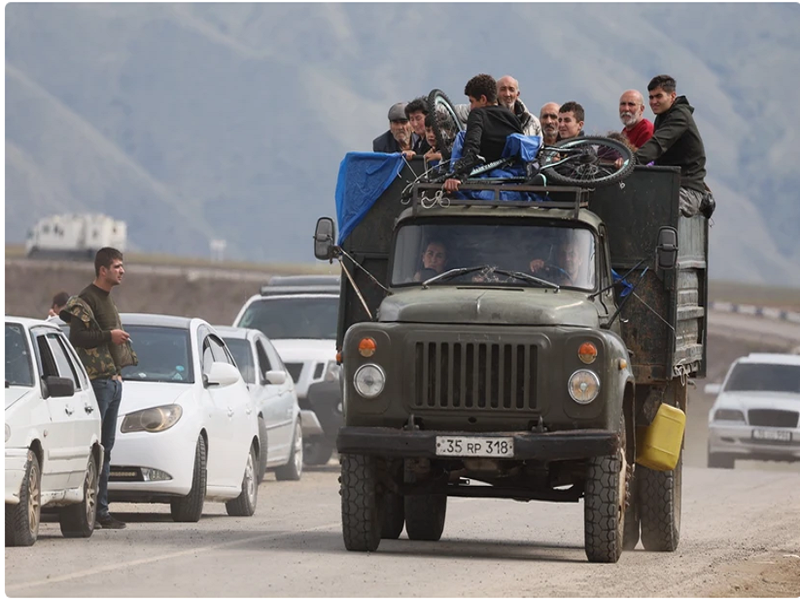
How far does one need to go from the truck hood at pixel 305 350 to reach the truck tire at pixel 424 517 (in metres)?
11.9

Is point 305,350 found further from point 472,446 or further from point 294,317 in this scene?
point 472,446

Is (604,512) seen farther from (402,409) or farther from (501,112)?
(501,112)

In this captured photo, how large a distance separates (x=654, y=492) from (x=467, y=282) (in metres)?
2.47

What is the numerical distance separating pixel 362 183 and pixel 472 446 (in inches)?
119

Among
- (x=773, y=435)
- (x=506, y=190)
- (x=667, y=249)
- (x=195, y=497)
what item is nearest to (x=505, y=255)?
(x=506, y=190)

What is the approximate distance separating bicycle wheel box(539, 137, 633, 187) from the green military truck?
0.66 feet

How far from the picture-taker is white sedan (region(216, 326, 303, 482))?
2230cm

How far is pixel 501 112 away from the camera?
1470cm

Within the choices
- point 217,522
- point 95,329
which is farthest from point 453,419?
point 217,522

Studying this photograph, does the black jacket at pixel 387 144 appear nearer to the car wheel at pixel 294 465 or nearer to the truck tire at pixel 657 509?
the truck tire at pixel 657 509

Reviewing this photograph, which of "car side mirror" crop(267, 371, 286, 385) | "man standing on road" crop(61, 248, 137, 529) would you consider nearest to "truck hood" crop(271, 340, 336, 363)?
"car side mirror" crop(267, 371, 286, 385)

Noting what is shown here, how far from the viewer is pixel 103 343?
628 inches

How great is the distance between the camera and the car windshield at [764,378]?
3250cm

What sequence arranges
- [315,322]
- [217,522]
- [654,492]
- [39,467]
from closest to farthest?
1. [39,467]
2. [654,492]
3. [217,522]
4. [315,322]
